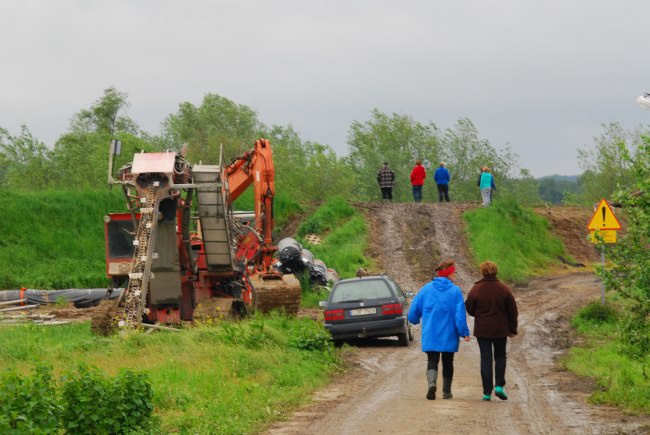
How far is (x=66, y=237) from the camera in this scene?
41.2 m

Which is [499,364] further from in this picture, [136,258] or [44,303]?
[44,303]

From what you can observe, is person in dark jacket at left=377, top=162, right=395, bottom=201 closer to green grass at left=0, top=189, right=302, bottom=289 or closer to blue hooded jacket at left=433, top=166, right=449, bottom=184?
blue hooded jacket at left=433, top=166, right=449, bottom=184

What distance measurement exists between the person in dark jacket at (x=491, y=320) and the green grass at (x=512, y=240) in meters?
23.8

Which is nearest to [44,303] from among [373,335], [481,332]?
[373,335]

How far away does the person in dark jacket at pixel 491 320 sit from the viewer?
14.5 m

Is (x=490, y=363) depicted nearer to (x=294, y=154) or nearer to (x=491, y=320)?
(x=491, y=320)

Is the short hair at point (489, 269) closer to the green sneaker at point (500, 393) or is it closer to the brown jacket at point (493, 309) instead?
the brown jacket at point (493, 309)

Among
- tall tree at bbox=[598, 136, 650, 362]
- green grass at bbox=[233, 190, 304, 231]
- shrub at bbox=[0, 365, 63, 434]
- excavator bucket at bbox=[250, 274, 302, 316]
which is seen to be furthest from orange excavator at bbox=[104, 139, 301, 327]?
green grass at bbox=[233, 190, 304, 231]

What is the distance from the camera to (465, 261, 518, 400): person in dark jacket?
1454 cm

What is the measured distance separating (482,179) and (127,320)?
2556cm

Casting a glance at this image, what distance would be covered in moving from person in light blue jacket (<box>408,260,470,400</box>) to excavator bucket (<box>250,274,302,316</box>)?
10849 mm

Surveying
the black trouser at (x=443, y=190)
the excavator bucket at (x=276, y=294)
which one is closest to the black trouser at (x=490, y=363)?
the excavator bucket at (x=276, y=294)

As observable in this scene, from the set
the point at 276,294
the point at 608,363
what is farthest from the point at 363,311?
the point at 608,363

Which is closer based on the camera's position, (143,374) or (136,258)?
(143,374)
